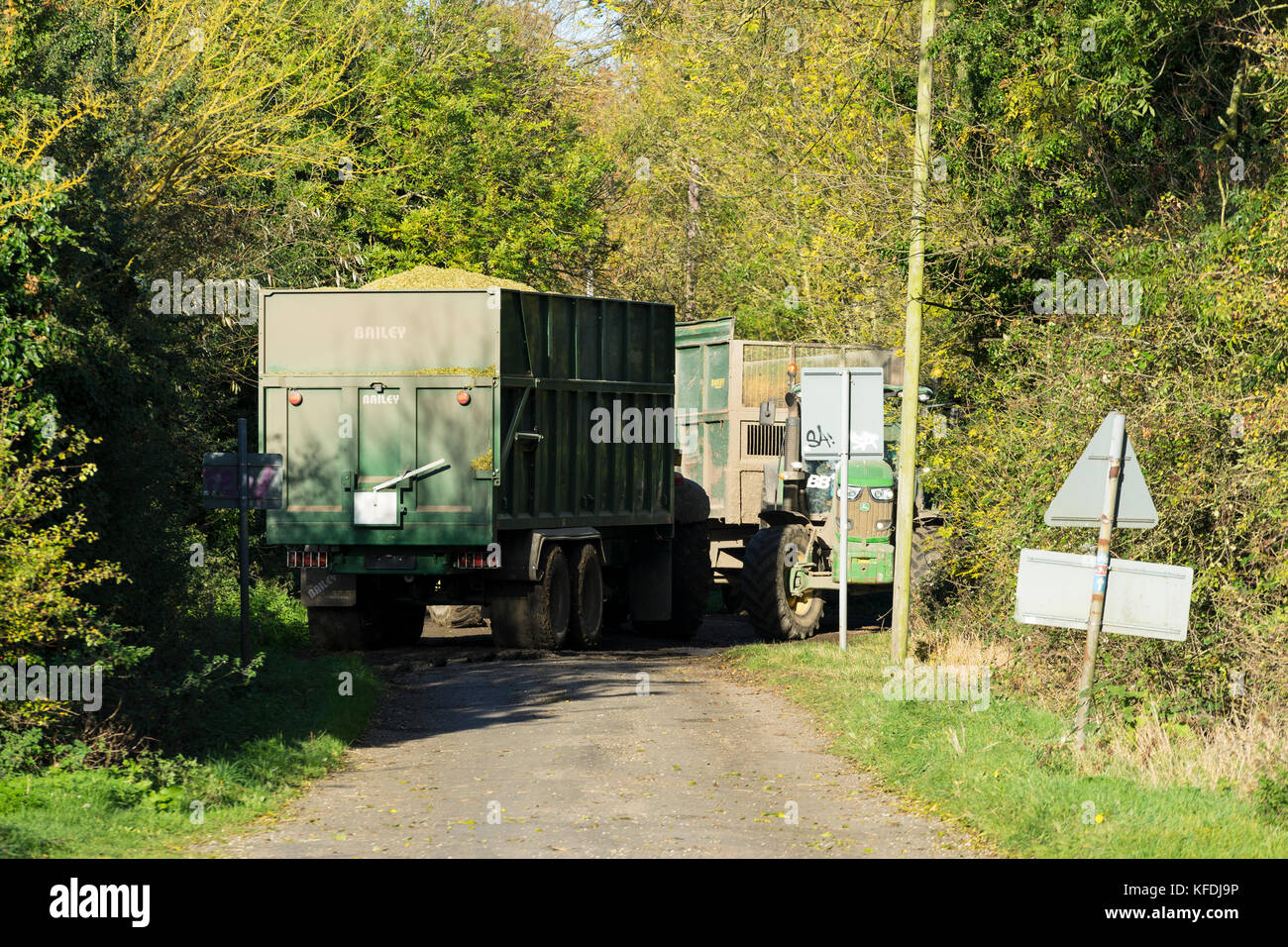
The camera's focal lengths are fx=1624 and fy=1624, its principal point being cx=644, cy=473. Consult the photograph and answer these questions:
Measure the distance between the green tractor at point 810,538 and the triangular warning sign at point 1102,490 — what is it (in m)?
9.04

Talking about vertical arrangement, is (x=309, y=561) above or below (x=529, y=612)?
above

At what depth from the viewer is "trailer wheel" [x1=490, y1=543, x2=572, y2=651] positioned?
1780cm

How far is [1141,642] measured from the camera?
12242mm

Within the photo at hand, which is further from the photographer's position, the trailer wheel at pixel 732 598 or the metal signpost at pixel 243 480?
the trailer wheel at pixel 732 598

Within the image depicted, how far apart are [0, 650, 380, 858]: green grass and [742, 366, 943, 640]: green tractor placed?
26.0 ft

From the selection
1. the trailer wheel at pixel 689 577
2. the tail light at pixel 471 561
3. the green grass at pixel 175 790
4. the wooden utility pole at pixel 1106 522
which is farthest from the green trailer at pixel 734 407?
the wooden utility pole at pixel 1106 522

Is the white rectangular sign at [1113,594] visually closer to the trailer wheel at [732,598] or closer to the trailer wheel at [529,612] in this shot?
the trailer wheel at [529,612]

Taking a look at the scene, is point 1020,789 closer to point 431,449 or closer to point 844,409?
point 844,409

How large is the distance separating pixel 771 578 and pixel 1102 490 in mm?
9828

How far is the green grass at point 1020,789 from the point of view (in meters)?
8.27

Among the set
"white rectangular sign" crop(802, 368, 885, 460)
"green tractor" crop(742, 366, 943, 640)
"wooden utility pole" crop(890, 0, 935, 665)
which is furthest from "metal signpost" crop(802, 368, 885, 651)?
"green tractor" crop(742, 366, 943, 640)

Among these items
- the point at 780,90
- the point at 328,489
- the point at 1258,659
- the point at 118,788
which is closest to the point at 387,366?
the point at 328,489

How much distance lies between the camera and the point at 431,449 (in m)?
17.1

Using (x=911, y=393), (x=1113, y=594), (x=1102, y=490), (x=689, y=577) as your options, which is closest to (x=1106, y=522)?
(x=1102, y=490)
